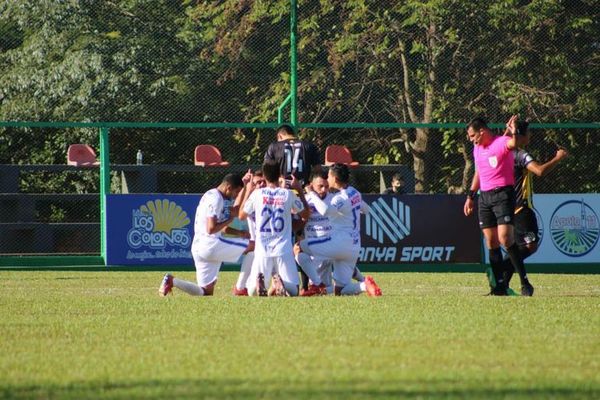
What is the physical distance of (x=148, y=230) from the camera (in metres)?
20.5

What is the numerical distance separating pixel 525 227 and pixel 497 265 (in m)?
0.89

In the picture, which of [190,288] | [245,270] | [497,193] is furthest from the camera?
[245,270]

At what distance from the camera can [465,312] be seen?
1102cm

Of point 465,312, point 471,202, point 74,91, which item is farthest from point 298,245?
point 74,91

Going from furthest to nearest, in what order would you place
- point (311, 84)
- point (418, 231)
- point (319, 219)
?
point (311, 84) < point (418, 231) < point (319, 219)

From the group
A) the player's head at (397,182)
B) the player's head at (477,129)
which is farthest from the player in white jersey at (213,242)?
the player's head at (397,182)

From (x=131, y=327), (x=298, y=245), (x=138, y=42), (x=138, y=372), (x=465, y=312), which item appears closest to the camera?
(x=138, y=372)

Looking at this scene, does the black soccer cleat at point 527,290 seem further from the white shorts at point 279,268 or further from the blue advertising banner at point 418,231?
the blue advertising banner at point 418,231

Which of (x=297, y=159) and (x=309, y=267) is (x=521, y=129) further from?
(x=309, y=267)

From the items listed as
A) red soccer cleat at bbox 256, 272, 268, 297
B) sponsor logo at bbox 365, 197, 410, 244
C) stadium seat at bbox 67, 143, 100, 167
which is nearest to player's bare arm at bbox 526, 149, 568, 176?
red soccer cleat at bbox 256, 272, 268, 297

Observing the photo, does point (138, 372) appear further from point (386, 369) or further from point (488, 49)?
point (488, 49)

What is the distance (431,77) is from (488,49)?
4.21 ft

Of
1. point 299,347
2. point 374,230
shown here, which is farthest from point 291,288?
point 374,230

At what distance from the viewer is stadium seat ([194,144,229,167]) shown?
2267 cm
